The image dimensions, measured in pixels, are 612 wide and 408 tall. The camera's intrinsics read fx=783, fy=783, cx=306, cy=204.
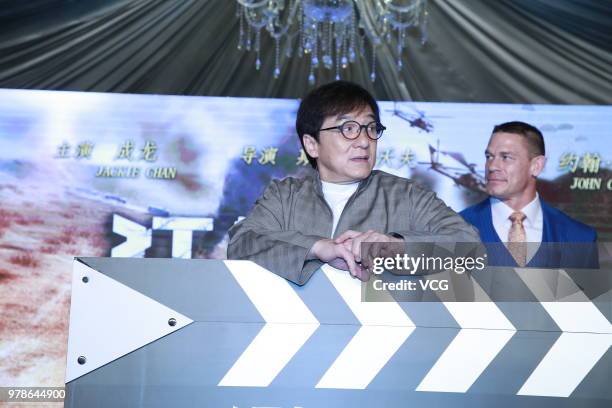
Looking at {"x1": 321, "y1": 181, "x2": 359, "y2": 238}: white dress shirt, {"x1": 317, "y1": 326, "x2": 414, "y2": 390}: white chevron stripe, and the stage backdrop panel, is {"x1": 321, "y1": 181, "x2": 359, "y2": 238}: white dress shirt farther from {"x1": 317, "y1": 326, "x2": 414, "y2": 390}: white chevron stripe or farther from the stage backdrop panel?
the stage backdrop panel

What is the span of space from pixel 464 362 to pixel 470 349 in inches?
1.1

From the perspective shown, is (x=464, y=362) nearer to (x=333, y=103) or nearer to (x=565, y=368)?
(x=565, y=368)

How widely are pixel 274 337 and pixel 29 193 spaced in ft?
10.1

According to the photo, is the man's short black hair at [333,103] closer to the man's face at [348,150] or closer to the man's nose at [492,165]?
the man's face at [348,150]

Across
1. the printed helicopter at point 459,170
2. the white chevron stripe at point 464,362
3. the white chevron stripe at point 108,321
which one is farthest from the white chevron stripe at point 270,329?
the printed helicopter at point 459,170

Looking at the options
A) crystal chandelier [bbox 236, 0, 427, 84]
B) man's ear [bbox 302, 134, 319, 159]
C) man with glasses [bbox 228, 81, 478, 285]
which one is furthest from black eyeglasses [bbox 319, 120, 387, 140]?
crystal chandelier [bbox 236, 0, 427, 84]

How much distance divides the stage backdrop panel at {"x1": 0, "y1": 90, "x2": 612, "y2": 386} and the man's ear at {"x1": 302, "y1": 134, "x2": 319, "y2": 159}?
178 cm

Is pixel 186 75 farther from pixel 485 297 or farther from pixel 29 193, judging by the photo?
pixel 485 297

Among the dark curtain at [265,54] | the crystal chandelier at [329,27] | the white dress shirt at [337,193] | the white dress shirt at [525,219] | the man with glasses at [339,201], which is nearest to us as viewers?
the man with glasses at [339,201]

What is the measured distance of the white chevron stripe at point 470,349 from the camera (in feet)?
4.90

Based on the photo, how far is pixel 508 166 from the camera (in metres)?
3.98

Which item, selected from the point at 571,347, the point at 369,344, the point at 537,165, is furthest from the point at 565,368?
the point at 537,165

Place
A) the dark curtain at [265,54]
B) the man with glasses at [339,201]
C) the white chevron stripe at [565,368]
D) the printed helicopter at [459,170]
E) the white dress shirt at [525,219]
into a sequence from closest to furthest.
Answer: the white chevron stripe at [565,368], the man with glasses at [339,201], the white dress shirt at [525,219], the dark curtain at [265,54], the printed helicopter at [459,170]

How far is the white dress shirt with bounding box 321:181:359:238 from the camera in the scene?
232cm
